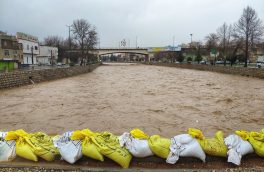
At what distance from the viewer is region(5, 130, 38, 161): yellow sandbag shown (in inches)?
193

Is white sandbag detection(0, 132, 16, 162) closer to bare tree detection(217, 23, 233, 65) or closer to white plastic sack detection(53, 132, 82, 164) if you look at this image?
white plastic sack detection(53, 132, 82, 164)

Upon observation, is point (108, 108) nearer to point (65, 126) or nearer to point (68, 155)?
point (65, 126)

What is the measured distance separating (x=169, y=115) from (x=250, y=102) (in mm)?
5985

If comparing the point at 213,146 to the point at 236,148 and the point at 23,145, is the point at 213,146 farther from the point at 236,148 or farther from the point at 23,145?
the point at 23,145

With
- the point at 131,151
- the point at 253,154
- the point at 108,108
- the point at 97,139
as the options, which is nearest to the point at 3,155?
the point at 97,139

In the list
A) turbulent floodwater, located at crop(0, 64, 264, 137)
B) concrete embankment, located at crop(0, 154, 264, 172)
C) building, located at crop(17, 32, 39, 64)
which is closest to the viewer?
concrete embankment, located at crop(0, 154, 264, 172)

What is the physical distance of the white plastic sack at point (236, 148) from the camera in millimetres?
4793

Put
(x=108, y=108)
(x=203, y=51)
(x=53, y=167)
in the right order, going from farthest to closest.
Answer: (x=203, y=51) < (x=108, y=108) < (x=53, y=167)

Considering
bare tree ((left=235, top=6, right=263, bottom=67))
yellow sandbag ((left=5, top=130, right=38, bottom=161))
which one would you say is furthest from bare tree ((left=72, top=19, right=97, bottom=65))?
yellow sandbag ((left=5, top=130, right=38, bottom=161))

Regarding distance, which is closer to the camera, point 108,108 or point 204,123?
point 204,123

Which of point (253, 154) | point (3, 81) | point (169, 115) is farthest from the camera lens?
point (3, 81)

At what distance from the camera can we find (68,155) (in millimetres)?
4805

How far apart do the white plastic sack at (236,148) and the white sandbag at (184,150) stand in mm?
473

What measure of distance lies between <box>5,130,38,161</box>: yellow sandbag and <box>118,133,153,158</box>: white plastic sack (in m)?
1.58
